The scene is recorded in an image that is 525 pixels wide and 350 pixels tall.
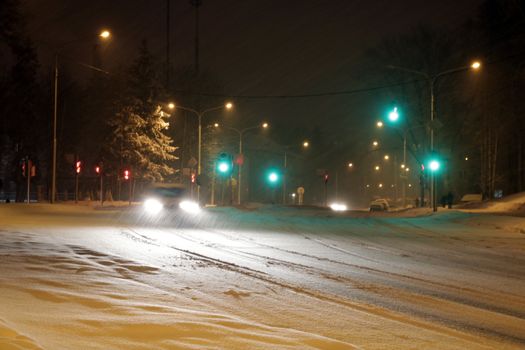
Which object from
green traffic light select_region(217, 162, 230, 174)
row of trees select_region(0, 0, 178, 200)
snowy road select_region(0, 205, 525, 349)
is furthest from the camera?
row of trees select_region(0, 0, 178, 200)

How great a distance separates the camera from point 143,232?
22250 mm

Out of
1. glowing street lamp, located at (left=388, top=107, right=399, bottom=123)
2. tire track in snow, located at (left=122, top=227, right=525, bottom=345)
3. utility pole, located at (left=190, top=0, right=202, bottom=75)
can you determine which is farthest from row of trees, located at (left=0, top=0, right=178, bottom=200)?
tire track in snow, located at (left=122, top=227, right=525, bottom=345)

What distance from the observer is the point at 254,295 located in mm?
9297

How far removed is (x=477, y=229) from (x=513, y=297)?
19.1 metres

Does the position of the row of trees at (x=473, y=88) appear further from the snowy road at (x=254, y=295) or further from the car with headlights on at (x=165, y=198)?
the snowy road at (x=254, y=295)

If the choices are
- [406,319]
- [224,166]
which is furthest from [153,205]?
[406,319]

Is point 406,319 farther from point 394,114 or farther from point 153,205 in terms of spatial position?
point 153,205

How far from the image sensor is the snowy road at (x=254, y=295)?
654 cm

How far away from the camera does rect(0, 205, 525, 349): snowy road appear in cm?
654

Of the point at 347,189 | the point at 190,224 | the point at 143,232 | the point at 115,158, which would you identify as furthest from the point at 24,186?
the point at 347,189

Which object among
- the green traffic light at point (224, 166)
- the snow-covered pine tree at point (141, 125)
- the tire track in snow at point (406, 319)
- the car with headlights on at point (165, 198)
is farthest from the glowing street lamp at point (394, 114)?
the snow-covered pine tree at point (141, 125)

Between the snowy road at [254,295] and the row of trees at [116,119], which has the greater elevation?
the row of trees at [116,119]

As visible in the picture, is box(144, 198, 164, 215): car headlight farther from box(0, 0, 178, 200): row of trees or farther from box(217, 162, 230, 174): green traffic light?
box(0, 0, 178, 200): row of trees

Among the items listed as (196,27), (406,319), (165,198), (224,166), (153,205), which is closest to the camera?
(406,319)
